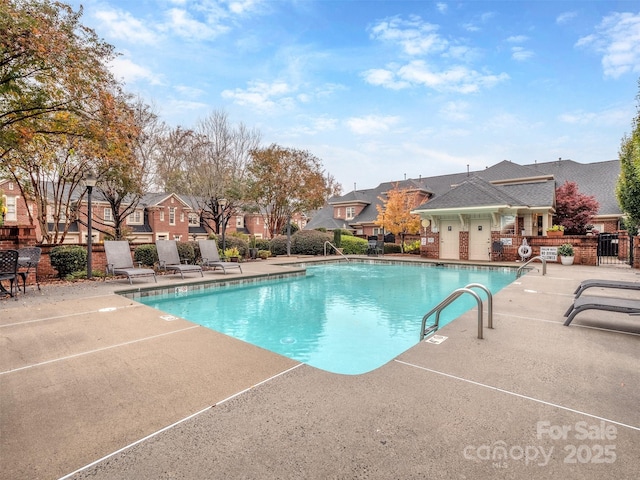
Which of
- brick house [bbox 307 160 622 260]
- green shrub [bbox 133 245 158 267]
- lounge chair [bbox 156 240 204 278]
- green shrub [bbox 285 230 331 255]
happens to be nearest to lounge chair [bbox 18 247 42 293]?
lounge chair [bbox 156 240 204 278]

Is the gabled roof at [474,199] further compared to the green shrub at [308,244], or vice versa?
the green shrub at [308,244]

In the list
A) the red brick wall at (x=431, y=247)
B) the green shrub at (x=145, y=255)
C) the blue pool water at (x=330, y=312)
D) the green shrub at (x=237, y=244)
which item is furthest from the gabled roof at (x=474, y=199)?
the green shrub at (x=145, y=255)

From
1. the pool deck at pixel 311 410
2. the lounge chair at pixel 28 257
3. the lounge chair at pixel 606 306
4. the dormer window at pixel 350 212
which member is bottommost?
the pool deck at pixel 311 410

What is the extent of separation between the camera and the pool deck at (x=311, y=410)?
6.20 feet

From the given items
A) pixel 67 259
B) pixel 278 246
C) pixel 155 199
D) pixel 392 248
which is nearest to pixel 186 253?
pixel 67 259

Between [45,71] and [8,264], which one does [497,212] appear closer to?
[45,71]

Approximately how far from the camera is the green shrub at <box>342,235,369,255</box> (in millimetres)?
22609

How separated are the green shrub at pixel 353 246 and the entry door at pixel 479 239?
6.86m

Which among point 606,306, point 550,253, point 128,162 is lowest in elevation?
point 606,306

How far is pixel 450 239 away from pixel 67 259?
1779cm

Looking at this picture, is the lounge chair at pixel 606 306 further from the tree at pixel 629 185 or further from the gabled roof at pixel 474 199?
the gabled roof at pixel 474 199

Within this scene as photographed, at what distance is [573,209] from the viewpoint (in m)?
22.2

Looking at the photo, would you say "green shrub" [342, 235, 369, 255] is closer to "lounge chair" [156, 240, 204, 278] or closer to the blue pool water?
the blue pool water

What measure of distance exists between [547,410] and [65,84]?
10270mm
